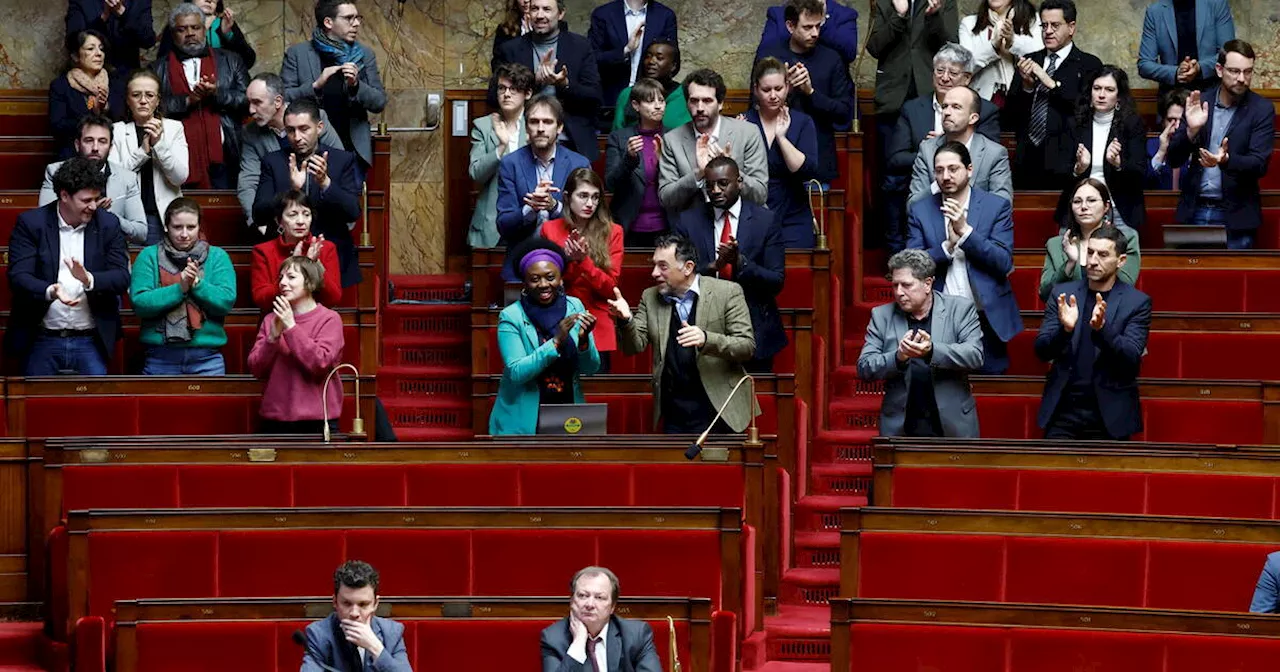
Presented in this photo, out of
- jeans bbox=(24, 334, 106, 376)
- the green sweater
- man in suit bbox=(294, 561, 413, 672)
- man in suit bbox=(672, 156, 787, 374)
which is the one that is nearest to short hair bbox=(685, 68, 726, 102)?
man in suit bbox=(672, 156, 787, 374)

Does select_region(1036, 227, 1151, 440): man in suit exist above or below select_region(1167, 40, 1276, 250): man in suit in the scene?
below

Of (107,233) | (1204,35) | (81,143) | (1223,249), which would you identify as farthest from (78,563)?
(1204,35)

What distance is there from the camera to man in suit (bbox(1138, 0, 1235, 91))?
25.6ft

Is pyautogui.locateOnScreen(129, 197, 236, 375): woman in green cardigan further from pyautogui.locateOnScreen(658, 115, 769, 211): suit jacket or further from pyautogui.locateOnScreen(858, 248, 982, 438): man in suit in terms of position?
pyautogui.locateOnScreen(858, 248, 982, 438): man in suit

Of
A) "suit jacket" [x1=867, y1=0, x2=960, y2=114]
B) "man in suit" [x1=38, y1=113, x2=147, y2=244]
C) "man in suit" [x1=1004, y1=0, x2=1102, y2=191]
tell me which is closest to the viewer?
"man in suit" [x1=38, y1=113, x2=147, y2=244]

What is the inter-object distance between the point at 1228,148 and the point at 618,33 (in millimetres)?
1894

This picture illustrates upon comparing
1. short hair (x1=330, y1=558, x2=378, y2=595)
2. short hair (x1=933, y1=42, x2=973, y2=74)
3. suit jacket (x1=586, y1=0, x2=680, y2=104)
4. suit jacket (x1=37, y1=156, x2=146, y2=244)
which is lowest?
short hair (x1=330, y1=558, x2=378, y2=595)

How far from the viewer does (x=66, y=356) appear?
6.64m

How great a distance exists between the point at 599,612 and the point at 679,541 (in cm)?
66

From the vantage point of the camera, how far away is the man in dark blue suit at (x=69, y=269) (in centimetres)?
659

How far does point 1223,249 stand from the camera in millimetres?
7164

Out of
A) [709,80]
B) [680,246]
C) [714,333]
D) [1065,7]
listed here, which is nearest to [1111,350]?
[714,333]

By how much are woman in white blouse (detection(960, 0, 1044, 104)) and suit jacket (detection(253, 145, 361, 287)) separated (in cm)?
205

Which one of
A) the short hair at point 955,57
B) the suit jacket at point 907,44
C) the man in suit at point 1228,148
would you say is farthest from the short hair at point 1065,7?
the short hair at point 955,57
